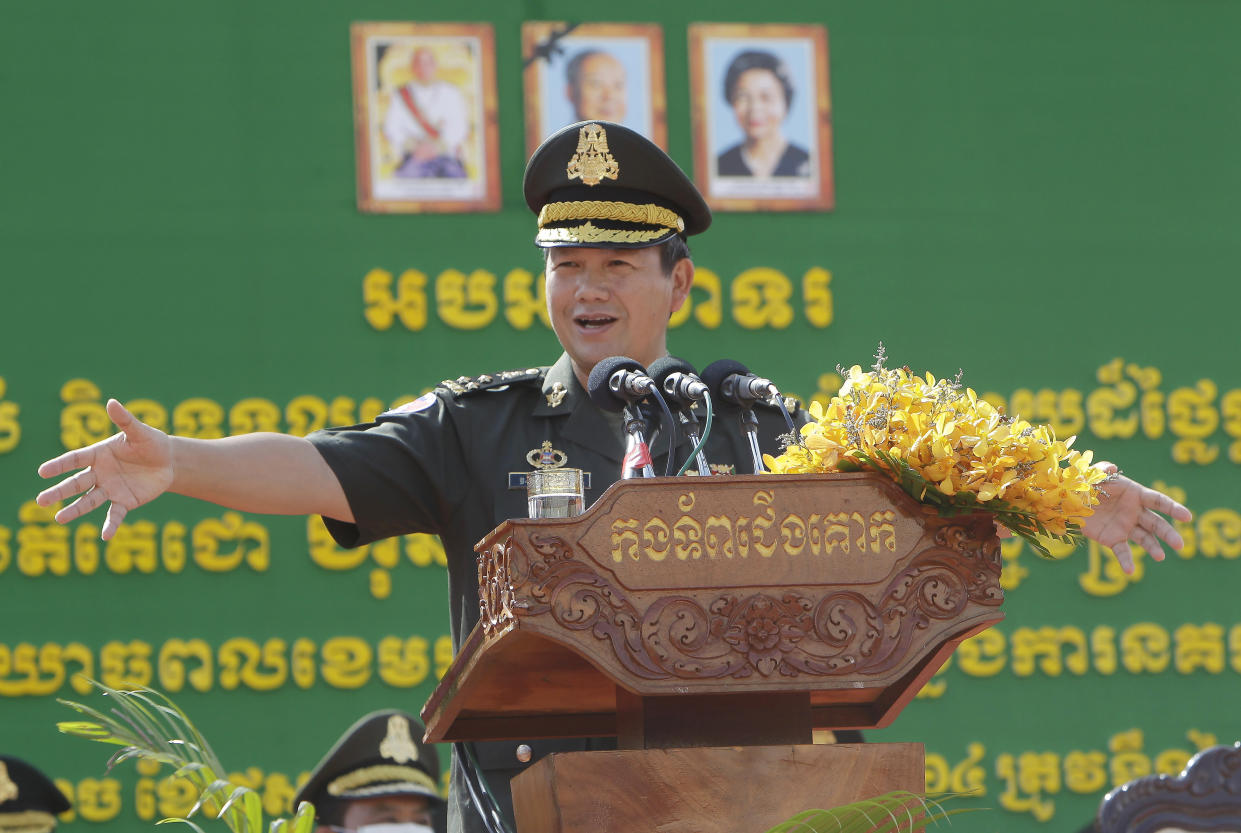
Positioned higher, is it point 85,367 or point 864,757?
point 85,367

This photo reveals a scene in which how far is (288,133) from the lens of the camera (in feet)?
19.4

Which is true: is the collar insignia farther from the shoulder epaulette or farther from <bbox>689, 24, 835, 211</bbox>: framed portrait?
<bbox>689, 24, 835, 211</bbox>: framed portrait

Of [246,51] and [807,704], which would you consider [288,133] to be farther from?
[807,704]

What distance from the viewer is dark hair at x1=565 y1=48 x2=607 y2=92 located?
6.04m

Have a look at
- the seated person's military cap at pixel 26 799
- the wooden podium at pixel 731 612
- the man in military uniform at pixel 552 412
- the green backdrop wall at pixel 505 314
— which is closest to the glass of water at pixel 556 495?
the wooden podium at pixel 731 612

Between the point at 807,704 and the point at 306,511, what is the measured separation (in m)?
0.94

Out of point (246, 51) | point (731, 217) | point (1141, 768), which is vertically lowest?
point (1141, 768)

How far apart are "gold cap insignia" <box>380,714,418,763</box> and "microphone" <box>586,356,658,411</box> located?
2.48 m

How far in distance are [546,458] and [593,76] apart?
10.8ft

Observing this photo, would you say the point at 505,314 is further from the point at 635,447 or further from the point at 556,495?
the point at 556,495

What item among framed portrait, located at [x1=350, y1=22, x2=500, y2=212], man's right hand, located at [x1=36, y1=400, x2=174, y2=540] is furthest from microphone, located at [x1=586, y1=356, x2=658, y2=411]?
framed portrait, located at [x1=350, y1=22, x2=500, y2=212]

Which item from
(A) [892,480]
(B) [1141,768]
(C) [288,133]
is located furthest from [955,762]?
(A) [892,480]

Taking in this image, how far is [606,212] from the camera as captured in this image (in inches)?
117

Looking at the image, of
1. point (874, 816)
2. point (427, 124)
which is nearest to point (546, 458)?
point (874, 816)
